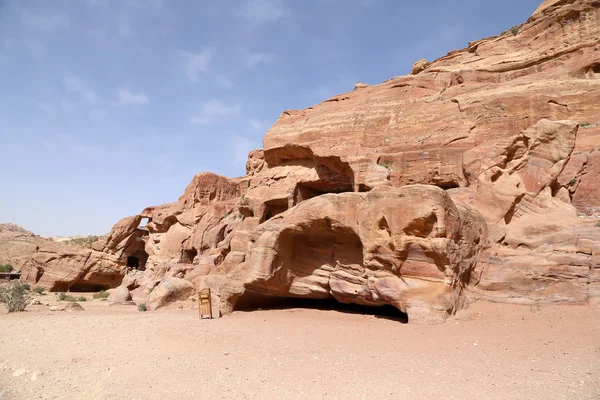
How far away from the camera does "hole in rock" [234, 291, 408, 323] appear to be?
1295 cm

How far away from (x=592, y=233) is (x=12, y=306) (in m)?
20.1

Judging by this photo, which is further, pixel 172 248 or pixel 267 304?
pixel 172 248

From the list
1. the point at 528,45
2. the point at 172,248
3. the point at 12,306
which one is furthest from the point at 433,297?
the point at 172,248

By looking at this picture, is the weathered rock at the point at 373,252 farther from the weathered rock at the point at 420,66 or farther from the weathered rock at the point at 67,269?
the weathered rock at the point at 67,269

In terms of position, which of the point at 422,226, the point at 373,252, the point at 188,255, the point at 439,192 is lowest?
the point at 373,252

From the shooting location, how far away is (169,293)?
1761cm

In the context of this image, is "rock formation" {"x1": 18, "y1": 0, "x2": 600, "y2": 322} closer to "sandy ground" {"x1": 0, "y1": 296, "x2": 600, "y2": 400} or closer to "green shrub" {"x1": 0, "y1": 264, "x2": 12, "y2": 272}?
"sandy ground" {"x1": 0, "y1": 296, "x2": 600, "y2": 400}

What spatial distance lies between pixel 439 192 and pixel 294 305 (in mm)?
7254

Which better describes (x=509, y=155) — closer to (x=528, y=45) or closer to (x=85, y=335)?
(x=528, y=45)

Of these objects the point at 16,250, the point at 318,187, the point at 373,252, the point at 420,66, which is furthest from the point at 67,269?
the point at 420,66

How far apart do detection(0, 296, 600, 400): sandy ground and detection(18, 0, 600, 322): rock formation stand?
49.0 inches

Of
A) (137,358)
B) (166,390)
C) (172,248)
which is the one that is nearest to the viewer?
(166,390)

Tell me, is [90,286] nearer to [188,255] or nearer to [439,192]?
[188,255]

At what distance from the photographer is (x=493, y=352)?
6512 millimetres
